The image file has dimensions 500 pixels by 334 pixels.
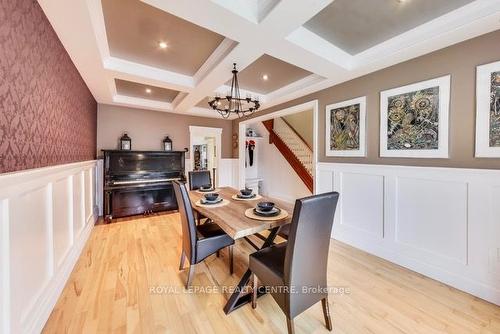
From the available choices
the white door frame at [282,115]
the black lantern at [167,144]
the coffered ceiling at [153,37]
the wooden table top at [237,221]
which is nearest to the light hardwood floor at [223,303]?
the wooden table top at [237,221]

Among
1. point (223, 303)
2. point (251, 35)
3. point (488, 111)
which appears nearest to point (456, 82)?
point (488, 111)

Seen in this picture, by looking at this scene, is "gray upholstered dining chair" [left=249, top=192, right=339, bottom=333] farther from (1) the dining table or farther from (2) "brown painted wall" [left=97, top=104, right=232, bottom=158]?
(2) "brown painted wall" [left=97, top=104, right=232, bottom=158]

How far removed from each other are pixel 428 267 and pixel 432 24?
241cm

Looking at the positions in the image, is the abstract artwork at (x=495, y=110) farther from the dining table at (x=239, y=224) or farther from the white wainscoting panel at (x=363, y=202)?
the dining table at (x=239, y=224)

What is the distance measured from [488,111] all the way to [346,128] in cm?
133

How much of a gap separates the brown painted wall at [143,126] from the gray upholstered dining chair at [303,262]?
4.24 meters

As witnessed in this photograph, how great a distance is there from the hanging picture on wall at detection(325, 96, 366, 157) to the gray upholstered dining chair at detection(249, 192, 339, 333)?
70.3 inches

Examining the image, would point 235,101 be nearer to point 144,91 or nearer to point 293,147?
point 144,91

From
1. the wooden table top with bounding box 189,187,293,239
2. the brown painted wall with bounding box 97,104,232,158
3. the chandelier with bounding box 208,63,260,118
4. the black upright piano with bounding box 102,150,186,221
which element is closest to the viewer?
the wooden table top with bounding box 189,187,293,239

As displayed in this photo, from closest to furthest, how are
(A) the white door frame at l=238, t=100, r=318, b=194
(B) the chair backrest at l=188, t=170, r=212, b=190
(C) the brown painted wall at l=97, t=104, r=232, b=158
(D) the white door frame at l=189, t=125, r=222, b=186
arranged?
(A) the white door frame at l=238, t=100, r=318, b=194 → (B) the chair backrest at l=188, t=170, r=212, b=190 → (C) the brown painted wall at l=97, t=104, r=232, b=158 → (D) the white door frame at l=189, t=125, r=222, b=186

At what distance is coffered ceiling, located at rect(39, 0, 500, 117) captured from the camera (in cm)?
158

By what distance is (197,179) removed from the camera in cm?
349

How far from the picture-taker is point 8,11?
1.20 metres

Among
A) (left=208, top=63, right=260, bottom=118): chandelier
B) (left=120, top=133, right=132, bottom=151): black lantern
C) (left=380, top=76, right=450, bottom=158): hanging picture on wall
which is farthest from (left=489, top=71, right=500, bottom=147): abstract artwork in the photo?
(left=120, top=133, right=132, bottom=151): black lantern
